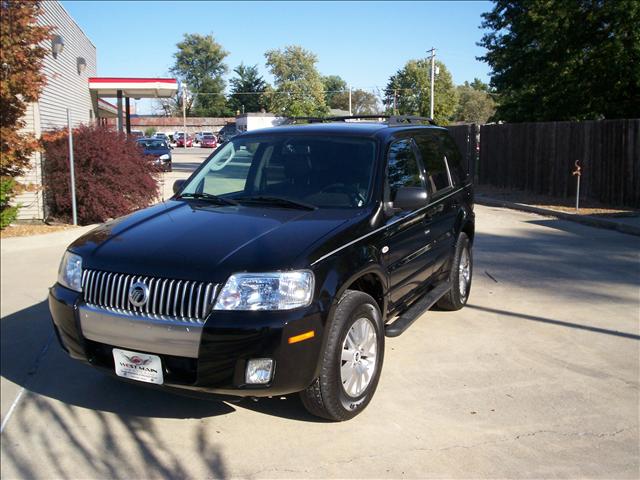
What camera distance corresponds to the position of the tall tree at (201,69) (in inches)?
4673

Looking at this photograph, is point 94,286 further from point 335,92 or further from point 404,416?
point 335,92

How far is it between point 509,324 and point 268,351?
363cm

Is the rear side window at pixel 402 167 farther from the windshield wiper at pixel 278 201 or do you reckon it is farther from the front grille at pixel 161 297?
the front grille at pixel 161 297

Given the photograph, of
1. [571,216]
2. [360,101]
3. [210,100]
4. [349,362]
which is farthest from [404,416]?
[210,100]

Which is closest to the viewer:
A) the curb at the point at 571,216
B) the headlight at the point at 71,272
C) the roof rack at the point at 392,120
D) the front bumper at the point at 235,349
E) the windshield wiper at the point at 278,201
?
the front bumper at the point at 235,349

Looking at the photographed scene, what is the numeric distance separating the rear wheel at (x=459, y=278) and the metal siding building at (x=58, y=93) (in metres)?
8.76

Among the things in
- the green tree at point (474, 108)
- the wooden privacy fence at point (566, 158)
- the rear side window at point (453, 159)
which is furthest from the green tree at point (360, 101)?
the rear side window at point (453, 159)

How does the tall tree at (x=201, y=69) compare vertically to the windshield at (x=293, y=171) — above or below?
above

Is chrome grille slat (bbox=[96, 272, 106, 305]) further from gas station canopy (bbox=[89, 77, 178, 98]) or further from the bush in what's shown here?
gas station canopy (bbox=[89, 77, 178, 98])

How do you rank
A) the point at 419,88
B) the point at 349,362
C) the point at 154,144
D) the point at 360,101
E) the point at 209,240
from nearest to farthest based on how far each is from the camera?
the point at 209,240 → the point at 349,362 → the point at 154,144 → the point at 419,88 → the point at 360,101

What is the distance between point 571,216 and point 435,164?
9215 mm

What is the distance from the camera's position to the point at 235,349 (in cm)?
371

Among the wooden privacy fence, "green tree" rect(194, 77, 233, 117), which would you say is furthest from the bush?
"green tree" rect(194, 77, 233, 117)

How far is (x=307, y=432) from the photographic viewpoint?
4227 mm
